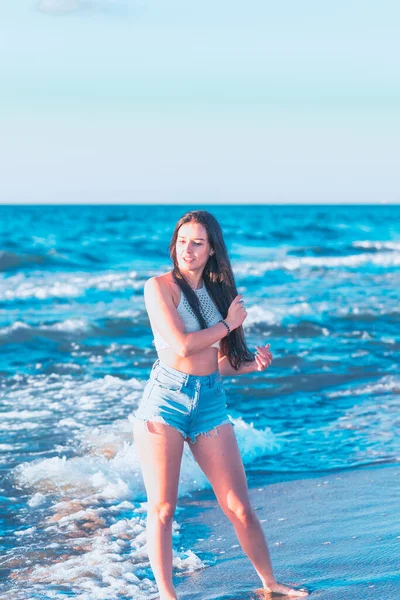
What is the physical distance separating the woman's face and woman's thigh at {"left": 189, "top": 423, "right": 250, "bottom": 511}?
0.90 meters

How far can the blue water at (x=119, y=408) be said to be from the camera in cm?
541

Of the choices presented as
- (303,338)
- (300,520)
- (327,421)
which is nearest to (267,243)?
(303,338)

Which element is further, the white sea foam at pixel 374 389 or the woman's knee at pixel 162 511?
the white sea foam at pixel 374 389

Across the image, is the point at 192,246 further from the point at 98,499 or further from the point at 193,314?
the point at 98,499

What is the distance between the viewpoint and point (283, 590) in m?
4.29

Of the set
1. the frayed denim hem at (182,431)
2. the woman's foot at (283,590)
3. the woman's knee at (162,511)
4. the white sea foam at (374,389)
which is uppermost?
the frayed denim hem at (182,431)

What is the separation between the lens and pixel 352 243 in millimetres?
44719

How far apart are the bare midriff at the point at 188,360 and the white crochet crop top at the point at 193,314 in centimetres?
3

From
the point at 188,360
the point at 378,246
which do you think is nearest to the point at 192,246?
the point at 188,360

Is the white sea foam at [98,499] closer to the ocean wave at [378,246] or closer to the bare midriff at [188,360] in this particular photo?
the bare midriff at [188,360]

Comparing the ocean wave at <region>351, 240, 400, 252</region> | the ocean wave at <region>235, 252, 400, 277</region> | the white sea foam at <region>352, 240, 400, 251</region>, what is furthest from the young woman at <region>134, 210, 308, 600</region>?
the white sea foam at <region>352, 240, 400, 251</region>

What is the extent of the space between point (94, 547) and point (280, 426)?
12.9 feet

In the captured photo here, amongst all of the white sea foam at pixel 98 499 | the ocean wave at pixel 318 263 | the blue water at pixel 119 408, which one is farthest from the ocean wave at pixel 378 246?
the white sea foam at pixel 98 499

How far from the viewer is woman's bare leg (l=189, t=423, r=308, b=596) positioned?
13.6 feet
